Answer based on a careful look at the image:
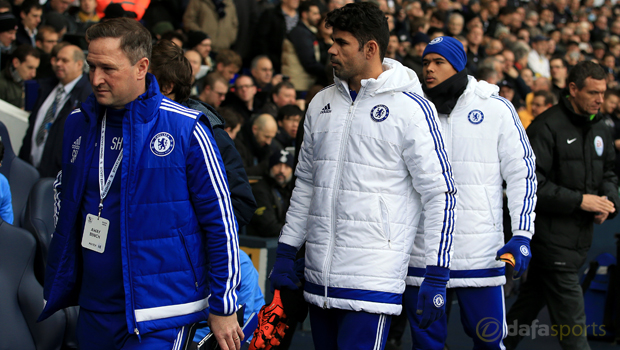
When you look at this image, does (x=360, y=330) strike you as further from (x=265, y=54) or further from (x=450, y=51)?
(x=265, y=54)

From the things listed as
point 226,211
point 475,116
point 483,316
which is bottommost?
point 483,316

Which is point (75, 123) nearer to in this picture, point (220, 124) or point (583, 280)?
point (220, 124)

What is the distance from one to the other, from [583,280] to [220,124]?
4321 millimetres

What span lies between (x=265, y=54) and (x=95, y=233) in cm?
799

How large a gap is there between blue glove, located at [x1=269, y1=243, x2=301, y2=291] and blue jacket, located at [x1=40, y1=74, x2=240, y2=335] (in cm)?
57

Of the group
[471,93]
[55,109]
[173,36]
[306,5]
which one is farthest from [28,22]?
[471,93]

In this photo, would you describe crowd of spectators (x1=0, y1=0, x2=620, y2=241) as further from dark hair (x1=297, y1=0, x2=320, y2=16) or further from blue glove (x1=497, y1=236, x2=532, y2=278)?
blue glove (x1=497, y1=236, x2=532, y2=278)

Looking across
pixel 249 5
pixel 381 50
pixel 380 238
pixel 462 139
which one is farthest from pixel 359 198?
pixel 249 5

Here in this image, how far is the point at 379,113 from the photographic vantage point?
2934 millimetres

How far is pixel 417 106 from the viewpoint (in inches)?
116

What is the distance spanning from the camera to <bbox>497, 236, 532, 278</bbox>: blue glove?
3506 millimetres

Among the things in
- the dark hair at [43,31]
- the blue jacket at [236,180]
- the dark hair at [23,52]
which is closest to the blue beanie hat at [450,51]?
the blue jacket at [236,180]

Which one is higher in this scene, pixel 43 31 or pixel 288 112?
pixel 43 31

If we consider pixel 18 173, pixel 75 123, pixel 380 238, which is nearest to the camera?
pixel 75 123
